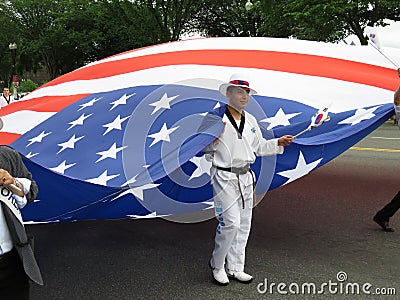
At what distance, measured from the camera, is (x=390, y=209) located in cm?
419

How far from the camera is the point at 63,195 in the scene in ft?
9.84

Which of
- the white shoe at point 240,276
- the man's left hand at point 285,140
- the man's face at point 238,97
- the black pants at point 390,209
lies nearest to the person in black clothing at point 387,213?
the black pants at point 390,209

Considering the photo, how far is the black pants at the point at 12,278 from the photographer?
2.03 metres

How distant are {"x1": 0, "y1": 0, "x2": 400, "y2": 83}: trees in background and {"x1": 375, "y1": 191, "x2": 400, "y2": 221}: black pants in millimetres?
12331

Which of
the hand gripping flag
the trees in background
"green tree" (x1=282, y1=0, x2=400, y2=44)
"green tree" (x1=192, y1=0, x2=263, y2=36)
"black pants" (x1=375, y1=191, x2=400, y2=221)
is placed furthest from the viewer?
"green tree" (x1=192, y1=0, x2=263, y2=36)

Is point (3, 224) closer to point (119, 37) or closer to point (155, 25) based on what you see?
point (155, 25)

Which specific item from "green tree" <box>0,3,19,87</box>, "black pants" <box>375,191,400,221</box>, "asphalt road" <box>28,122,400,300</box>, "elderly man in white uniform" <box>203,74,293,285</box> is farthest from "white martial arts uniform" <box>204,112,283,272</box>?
"green tree" <box>0,3,19,87</box>

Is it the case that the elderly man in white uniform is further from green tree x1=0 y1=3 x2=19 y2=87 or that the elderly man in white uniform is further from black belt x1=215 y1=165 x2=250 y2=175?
green tree x1=0 y1=3 x2=19 y2=87

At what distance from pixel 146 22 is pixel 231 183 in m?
18.6

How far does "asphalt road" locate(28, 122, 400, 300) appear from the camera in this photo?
3178 mm

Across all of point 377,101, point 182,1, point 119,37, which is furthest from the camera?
point 119,37

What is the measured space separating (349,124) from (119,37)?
83.1ft

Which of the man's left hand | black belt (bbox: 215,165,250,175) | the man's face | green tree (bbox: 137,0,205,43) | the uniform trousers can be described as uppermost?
green tree (bbox: 137,0,205,43)

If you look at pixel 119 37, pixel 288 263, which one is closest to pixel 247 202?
pixel 288 263
